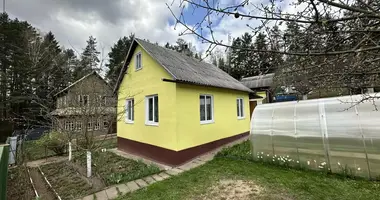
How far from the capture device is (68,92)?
711 cm

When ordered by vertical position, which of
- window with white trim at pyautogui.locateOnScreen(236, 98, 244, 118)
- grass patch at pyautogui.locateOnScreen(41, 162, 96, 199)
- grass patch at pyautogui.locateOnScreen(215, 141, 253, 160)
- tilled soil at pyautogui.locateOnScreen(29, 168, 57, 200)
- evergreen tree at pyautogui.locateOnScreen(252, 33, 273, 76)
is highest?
evergreen tree at pyautogui.locateOnScreen(252, 33, 273, 76)

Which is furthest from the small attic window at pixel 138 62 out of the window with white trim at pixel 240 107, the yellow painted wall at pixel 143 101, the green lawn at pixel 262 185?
the window with white trim at pixel 240 107

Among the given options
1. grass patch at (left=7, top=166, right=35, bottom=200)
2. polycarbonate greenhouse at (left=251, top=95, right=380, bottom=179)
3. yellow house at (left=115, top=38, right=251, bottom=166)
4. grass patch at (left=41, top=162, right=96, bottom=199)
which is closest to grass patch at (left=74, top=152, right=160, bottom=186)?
grass patch at (left=41, top=162, right=96, bottom=199)

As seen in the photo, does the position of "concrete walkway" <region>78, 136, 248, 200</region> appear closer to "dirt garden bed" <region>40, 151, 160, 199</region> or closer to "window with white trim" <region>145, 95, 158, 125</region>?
"dirt garden bed" <region>40, 151, 160, 199</region>

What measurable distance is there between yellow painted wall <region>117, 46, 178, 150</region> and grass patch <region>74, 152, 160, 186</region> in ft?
3.87

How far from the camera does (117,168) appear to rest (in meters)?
7.38

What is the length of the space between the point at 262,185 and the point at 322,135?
257 cm

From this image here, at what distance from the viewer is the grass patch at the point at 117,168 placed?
243 inches

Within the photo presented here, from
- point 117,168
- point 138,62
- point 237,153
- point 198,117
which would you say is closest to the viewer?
point 117,168

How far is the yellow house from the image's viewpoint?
24.7 feet

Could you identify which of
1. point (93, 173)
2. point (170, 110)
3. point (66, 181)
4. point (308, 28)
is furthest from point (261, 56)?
point (66, 181)

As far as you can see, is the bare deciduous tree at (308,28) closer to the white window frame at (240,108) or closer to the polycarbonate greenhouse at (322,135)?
the polycarbonate greenhouse at (322,135)

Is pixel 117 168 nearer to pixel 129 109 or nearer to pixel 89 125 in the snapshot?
pixel 89 125

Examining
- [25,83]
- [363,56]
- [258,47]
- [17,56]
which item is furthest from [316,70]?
[17,56]
